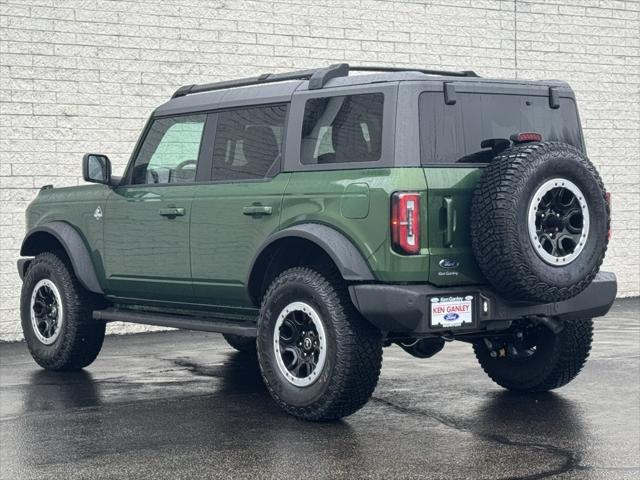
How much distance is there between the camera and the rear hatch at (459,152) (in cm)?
679

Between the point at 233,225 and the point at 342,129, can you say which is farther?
the point at 233,225

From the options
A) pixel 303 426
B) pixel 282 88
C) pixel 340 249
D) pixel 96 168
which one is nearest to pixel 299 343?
pixel 303 426

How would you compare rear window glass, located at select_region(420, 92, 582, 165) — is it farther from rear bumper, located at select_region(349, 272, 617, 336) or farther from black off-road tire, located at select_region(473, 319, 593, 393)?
black off-road tire, located at select_region(473, 319, 593, 393)

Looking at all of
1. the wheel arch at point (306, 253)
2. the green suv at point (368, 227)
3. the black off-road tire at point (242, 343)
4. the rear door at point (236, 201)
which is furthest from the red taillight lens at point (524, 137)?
the black off-road tire at point (242, 343)

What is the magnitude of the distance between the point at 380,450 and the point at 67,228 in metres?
3.91

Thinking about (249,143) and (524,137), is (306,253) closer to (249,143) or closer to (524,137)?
(249,143)

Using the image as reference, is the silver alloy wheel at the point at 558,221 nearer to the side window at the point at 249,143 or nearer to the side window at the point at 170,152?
the side window at the point at 249,143

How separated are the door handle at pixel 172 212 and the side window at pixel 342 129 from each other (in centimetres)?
113

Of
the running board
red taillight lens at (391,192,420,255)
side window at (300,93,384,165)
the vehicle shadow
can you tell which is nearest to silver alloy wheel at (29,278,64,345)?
the vehicle shadow

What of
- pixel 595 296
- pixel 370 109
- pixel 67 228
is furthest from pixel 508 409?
pixel 67 228

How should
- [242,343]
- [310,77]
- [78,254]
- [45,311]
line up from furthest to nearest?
[242,343]
[45,311]
[78,254]
[310,77]

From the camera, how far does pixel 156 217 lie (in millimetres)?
8391

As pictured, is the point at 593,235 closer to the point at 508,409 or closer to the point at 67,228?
the point at 508,409

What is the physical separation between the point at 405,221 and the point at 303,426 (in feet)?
4.35
